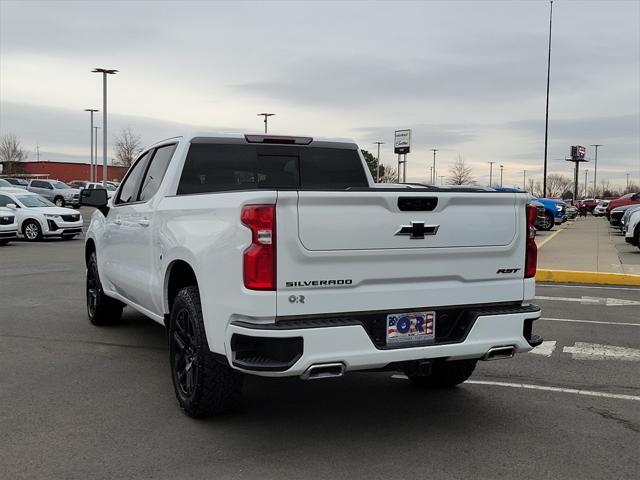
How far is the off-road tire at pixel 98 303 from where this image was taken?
753 centimetres

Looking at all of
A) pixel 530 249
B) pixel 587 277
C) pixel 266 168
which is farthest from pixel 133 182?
pixel 587 277

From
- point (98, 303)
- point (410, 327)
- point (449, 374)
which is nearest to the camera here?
point (410, 327)

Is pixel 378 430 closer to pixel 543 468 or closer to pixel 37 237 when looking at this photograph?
pixel 543 468

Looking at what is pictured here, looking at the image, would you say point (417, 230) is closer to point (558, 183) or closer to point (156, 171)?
point (156, 171)

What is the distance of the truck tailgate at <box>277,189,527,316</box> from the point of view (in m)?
3.75

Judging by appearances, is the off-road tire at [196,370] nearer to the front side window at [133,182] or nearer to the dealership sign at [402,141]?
the front side window at [133,182]

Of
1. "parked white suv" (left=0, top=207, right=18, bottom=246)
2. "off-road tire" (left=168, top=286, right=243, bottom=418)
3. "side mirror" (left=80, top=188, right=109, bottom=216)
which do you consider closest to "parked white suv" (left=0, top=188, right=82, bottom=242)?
"parked white suv" (left=0, top=207, right=18, bottom=246)

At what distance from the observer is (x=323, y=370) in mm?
3795

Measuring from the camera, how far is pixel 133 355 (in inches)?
253

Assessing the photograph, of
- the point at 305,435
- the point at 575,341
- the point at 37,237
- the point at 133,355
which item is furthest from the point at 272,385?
the point at 37,237

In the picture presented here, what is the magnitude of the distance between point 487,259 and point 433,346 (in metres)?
0.68

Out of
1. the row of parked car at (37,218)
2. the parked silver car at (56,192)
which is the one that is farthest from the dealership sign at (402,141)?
the parked silver car at (56,192)

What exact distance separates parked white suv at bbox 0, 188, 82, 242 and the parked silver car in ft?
59.4

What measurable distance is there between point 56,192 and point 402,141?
23.4 meters
